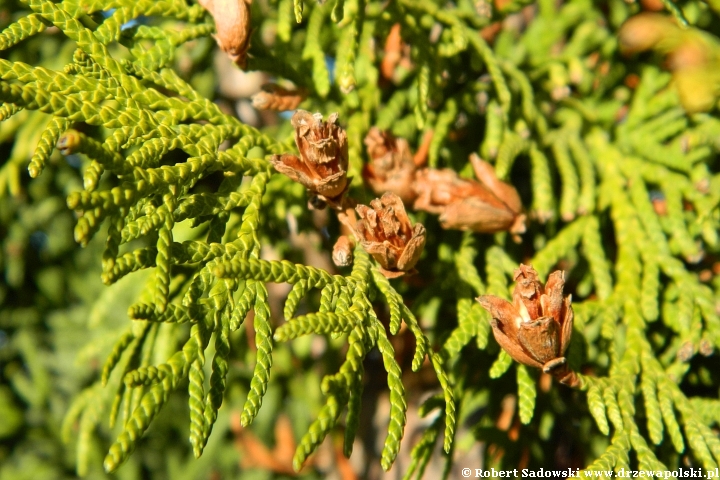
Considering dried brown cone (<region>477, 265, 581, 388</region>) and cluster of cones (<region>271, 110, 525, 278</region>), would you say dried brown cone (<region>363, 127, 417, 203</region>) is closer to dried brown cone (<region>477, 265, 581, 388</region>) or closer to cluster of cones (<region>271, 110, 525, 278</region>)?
cluster of cones (<region>271, 110, 525, 278</region>)

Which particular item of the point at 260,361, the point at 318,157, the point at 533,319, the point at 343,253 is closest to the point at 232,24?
the point at 318,157

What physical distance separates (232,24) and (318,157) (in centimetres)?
32

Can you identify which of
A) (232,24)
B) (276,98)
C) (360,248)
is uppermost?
(232,24)

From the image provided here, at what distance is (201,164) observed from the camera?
1.03 metres

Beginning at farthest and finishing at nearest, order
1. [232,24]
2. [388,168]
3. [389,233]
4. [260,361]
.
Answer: [388,168] < [232,24] < [389,233] < [260,361]

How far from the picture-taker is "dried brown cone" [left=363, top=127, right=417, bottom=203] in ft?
4.17

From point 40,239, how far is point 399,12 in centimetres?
140

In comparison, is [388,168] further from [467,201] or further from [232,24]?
[232,24]

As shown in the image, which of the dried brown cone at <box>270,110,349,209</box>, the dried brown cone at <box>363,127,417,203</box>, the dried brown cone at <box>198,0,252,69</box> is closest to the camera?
the dried brown cone at <box>270,110,349,209</box>

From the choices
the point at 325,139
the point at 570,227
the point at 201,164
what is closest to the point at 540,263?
the point at 570,227

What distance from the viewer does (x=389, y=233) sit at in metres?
1.05

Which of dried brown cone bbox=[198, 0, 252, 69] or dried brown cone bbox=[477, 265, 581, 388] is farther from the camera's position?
dried brown cone bbox=[198, 0, 252, 69]

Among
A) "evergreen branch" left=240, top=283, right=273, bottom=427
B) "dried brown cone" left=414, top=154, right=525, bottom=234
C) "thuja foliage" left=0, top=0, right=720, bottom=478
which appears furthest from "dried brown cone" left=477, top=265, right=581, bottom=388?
"evergreen branch" left=240, top=283, right=273, bottom=427

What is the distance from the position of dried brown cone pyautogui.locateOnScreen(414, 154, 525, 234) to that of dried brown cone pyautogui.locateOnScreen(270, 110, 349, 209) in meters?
0.24
